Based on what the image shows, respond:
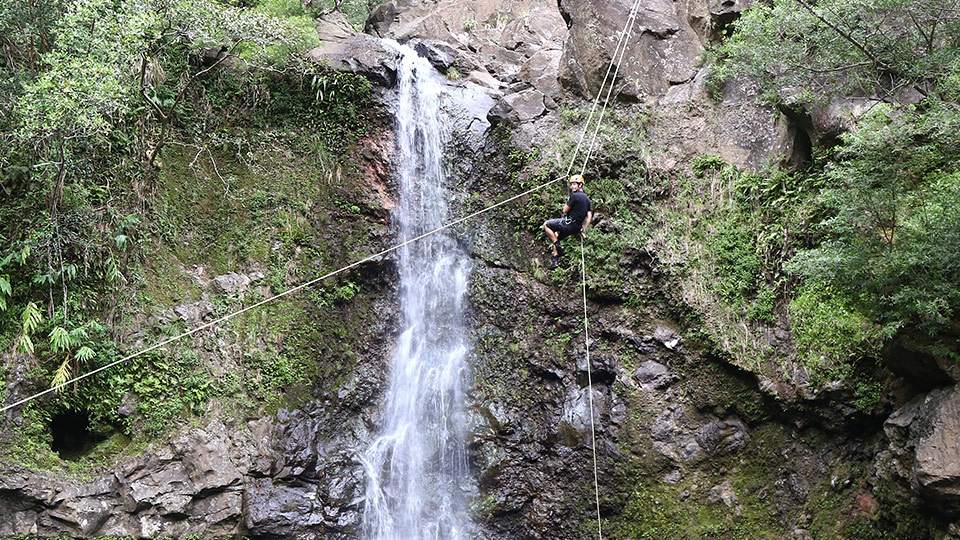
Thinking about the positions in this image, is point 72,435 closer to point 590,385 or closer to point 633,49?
point 590,385

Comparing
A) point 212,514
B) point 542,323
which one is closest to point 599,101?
point 542,323

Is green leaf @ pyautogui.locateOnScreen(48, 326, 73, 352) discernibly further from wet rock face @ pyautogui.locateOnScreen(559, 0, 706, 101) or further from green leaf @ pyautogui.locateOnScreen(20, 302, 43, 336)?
wet rock face @ pyautogui.locateOnScreen(559, 0, 706, 101)

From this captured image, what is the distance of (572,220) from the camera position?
372 inches

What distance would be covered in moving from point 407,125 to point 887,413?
943 cm

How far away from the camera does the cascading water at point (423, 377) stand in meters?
8.75

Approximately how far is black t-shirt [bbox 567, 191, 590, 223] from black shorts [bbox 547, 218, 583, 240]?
9 cm

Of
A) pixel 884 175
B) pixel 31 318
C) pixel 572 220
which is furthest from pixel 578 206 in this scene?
pixel 31 318

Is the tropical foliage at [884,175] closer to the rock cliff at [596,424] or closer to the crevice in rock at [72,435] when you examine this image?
the rock cliff at [596,424]

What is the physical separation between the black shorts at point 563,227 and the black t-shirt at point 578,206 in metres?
0.09

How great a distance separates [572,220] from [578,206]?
0.85ft

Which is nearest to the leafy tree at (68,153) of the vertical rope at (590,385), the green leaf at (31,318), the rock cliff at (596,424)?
the green leaf at (31,318)

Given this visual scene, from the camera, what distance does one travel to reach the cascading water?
8750mm

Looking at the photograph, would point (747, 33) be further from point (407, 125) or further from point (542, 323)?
point (407, 125)

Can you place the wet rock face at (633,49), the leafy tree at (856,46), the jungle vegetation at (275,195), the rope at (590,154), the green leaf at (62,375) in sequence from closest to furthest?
the jungle vegetation at (275,195)
the leafy tree at (856,46)
the green leaf at (62,375)
the rope at (590,154)
the wet rock face at (633,49)
